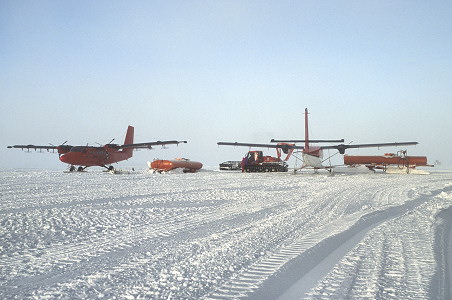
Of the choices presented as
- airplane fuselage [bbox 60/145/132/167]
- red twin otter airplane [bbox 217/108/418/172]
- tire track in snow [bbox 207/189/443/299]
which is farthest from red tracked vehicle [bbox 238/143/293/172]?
tire track in snow [bbox 207/189/443/299]

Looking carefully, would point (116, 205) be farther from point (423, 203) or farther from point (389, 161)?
point (389, 161)

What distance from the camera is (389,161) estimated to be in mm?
32281

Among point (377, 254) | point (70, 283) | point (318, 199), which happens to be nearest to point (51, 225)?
point (70, 283)

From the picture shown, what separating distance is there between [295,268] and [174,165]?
2881 centimetres

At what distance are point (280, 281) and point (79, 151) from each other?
27.4m

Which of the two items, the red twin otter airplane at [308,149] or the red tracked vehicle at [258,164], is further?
the red tracked vehicle at [258,164]

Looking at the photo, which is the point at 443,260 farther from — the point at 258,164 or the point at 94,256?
the point at 258,164

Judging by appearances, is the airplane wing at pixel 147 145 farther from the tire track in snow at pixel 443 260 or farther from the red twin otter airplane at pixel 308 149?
the tire track in snow at pixel 443 260

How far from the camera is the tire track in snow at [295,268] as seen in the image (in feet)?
7.92

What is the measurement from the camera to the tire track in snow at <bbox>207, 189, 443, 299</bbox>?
2.41 metres

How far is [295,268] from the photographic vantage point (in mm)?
2965

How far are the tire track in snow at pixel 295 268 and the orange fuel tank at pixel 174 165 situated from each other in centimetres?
2710

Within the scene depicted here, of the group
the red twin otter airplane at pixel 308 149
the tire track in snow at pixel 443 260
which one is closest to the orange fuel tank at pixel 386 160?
the red twin otter airplane at pixel 308 149

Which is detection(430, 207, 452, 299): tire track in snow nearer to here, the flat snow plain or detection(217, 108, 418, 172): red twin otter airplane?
the flat snow plain
